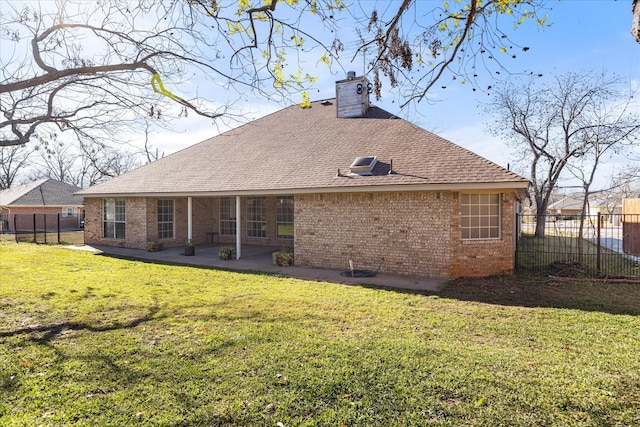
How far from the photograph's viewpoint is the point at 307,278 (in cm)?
1016

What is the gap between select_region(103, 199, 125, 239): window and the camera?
56.7 ft

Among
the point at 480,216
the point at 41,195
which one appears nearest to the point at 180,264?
the point at 480,216

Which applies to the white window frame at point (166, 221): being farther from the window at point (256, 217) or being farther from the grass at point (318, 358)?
the grass at point (318, 358)

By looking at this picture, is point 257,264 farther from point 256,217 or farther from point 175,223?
point 175,223

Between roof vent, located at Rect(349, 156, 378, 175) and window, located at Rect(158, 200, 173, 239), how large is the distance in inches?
387

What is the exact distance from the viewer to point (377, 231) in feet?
35.4

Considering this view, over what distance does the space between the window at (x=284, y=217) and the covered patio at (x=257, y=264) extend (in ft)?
2.51

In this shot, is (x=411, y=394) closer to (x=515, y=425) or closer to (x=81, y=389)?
(x=515, y=425)

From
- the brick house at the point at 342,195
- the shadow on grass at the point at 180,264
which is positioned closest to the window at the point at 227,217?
the brick house at the point at 342,195

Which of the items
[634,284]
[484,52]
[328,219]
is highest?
[484,52]

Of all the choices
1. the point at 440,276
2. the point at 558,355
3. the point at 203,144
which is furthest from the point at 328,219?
the point at 203,144

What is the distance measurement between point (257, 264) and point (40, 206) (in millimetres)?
30064

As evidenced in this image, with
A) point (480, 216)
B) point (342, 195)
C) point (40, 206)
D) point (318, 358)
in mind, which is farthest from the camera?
point (40, 206)

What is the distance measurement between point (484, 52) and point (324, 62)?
7.33 ft
